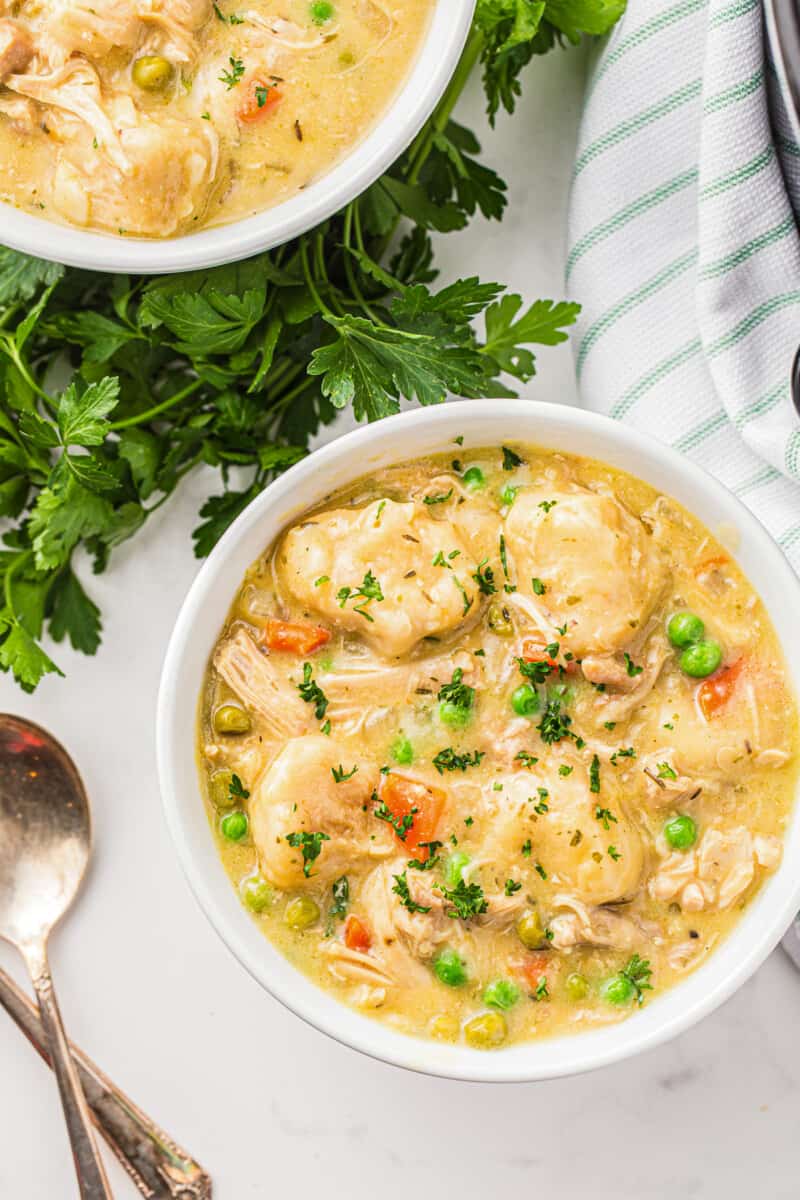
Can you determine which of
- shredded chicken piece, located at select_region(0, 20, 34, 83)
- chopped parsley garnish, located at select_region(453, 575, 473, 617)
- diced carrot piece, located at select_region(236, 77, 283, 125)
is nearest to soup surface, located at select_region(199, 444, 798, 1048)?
chopped parsley garnish, located at select_region(453, 575, 473, 617)

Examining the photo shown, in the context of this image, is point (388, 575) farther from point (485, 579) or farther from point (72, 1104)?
point (72, 1104)

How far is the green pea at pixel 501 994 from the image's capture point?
2801mm

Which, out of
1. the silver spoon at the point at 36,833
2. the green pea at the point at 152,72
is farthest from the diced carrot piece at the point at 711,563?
the silver spoon at the point at 36,833

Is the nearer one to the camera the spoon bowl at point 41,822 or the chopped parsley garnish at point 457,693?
the chopped parsley garnish at point 457,693

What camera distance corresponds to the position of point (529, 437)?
2900 mm

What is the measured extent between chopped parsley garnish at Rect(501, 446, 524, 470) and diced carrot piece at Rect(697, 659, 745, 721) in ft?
2.17

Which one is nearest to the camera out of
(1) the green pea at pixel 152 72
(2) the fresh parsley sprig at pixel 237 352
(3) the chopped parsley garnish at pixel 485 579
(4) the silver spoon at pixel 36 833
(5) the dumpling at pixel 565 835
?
(5) the dumpling at pixel 565 835

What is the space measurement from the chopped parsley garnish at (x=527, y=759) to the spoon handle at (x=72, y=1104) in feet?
5.02

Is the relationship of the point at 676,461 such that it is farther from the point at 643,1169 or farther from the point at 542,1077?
the point at 643,1169

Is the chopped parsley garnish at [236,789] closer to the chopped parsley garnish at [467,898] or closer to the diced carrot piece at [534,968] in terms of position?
the chopped parsley garnish at [467,898]

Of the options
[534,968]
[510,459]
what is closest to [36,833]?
[534,968]

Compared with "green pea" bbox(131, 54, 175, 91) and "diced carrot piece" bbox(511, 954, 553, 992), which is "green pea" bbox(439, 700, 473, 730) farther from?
"green pea" bbox(131, 54, 175, 91)

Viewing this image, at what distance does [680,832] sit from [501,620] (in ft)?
2.02

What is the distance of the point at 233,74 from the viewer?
296cm
